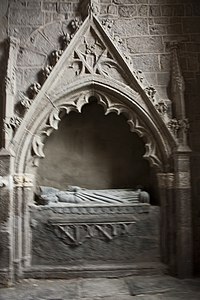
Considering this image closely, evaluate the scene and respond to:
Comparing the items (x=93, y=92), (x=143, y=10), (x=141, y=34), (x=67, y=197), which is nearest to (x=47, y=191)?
(x=67, y=197)

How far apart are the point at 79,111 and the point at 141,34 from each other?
1.42m

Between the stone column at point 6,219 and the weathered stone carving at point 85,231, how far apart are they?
53 cm

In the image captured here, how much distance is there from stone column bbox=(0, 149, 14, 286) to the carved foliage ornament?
39cm

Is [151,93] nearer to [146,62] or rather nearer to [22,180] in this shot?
[146,62]

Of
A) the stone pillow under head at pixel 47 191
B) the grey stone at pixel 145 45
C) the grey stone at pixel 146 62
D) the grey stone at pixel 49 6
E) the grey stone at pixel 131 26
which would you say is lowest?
the stone pillow under head at pixel 47 191

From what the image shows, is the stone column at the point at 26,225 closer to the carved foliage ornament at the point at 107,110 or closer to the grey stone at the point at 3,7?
A: the carved foliage ornament at the point at 107,110

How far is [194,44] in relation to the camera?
450cm

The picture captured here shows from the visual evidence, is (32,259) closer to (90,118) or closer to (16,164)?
(16,164)

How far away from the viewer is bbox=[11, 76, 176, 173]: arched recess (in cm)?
414

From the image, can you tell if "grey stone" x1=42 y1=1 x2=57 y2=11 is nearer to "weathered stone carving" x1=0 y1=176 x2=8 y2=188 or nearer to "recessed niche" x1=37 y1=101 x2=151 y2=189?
"recessed niche" x1=37 y1=101 x2=151 y2=189

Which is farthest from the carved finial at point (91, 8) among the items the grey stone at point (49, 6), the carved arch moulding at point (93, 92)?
the grey stone at point (49, 6)

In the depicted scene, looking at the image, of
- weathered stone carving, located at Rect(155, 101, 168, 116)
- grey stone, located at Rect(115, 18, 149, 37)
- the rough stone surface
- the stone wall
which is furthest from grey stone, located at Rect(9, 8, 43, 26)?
the rough stone surface

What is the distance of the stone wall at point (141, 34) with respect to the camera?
14.3 ft

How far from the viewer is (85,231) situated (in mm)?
4098
